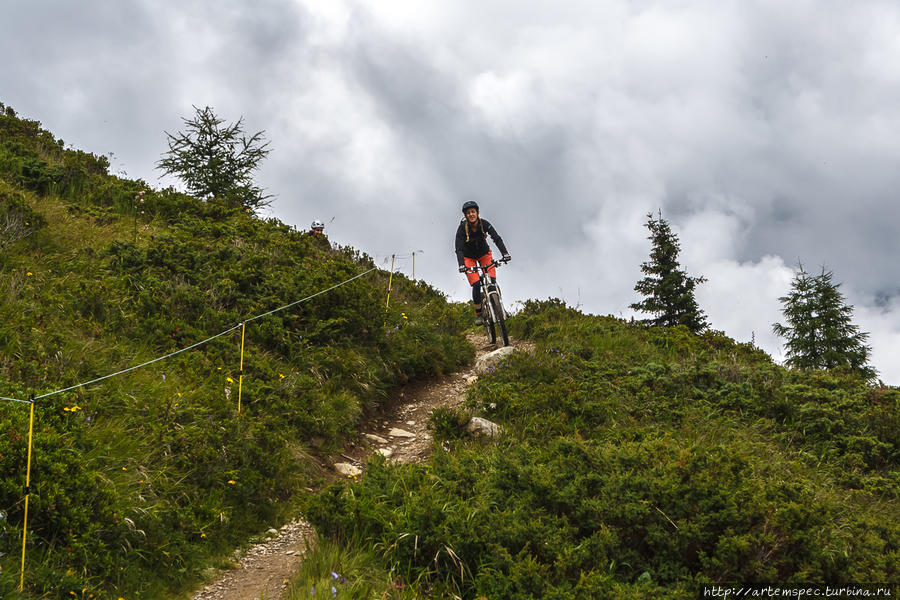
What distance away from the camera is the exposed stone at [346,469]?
21.1ft

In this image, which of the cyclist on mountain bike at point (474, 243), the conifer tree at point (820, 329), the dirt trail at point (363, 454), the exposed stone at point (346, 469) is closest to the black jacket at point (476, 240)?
the cyclist on mountain bike at point (474, 243)

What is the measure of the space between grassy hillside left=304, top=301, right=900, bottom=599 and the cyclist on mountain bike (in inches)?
179

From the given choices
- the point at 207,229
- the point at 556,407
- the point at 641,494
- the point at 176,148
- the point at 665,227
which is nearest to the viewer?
the point at 641,494

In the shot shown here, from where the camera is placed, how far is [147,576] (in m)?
3.97

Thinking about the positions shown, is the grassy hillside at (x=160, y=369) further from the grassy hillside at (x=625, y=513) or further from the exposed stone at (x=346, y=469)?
the grassy hillside at (x=625, y=513)

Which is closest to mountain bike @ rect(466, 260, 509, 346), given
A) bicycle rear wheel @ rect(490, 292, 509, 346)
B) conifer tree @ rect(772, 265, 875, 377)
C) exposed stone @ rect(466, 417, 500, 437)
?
bicycle rear wheel @ rect(490, 292, 509, 346)

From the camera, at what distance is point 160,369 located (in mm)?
6051

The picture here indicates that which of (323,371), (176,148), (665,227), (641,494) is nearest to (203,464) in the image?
(323,371)

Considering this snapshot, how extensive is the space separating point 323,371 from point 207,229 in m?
4.45

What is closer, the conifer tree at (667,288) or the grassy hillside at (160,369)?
the grassy hillside at (160,369)

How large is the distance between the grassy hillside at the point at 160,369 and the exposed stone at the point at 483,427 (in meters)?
1.57

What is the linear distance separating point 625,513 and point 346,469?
365cm

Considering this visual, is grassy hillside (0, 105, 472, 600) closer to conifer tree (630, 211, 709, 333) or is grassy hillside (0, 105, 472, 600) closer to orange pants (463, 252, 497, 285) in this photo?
orange pants (463, 252, 497, 285)

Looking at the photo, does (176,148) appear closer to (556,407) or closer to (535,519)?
(556,407)
